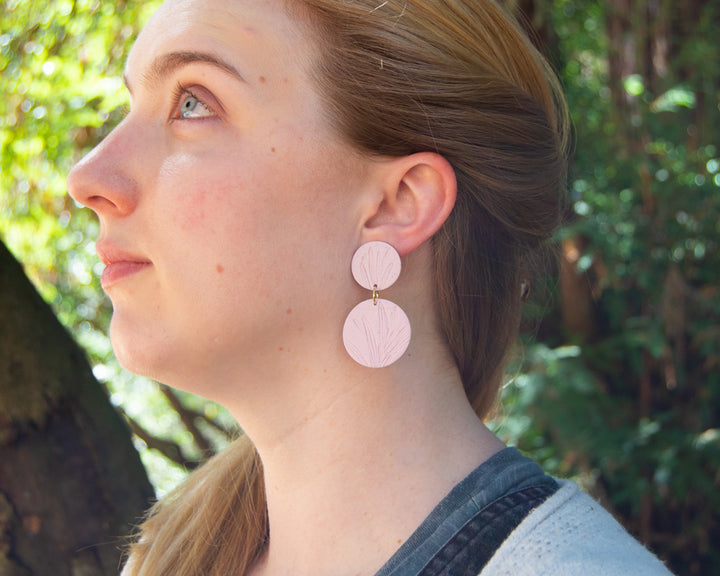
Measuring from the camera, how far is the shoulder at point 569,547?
112 centimetres

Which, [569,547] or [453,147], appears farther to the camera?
[453,147]

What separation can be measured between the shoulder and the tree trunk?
1.07m

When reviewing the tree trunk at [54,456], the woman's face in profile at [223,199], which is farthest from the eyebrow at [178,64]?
the tree trunk at [54,456]

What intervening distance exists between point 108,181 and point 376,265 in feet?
1.59

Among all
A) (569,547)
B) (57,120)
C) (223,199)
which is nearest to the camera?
(569,547)

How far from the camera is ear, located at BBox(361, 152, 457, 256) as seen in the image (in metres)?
1.42

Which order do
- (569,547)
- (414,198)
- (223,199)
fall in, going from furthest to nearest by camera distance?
(414,198) → (223,199) → (569,547)

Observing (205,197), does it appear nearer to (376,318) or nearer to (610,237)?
(376,318)

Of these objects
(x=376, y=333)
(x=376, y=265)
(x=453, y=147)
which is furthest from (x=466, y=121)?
(x=376, y=333)

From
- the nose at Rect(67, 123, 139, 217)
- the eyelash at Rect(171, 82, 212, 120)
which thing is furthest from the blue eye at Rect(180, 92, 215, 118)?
the nose at Rect(67, 123, 139, 217)

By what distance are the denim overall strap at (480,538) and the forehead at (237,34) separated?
0.85 metres

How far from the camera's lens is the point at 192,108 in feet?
4.54

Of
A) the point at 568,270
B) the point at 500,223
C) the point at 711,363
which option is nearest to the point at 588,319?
the point at 568,270

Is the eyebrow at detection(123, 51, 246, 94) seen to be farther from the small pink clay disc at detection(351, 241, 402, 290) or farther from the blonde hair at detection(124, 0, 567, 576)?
the small pink clay disc at detection(351, 241, 402, 290)
